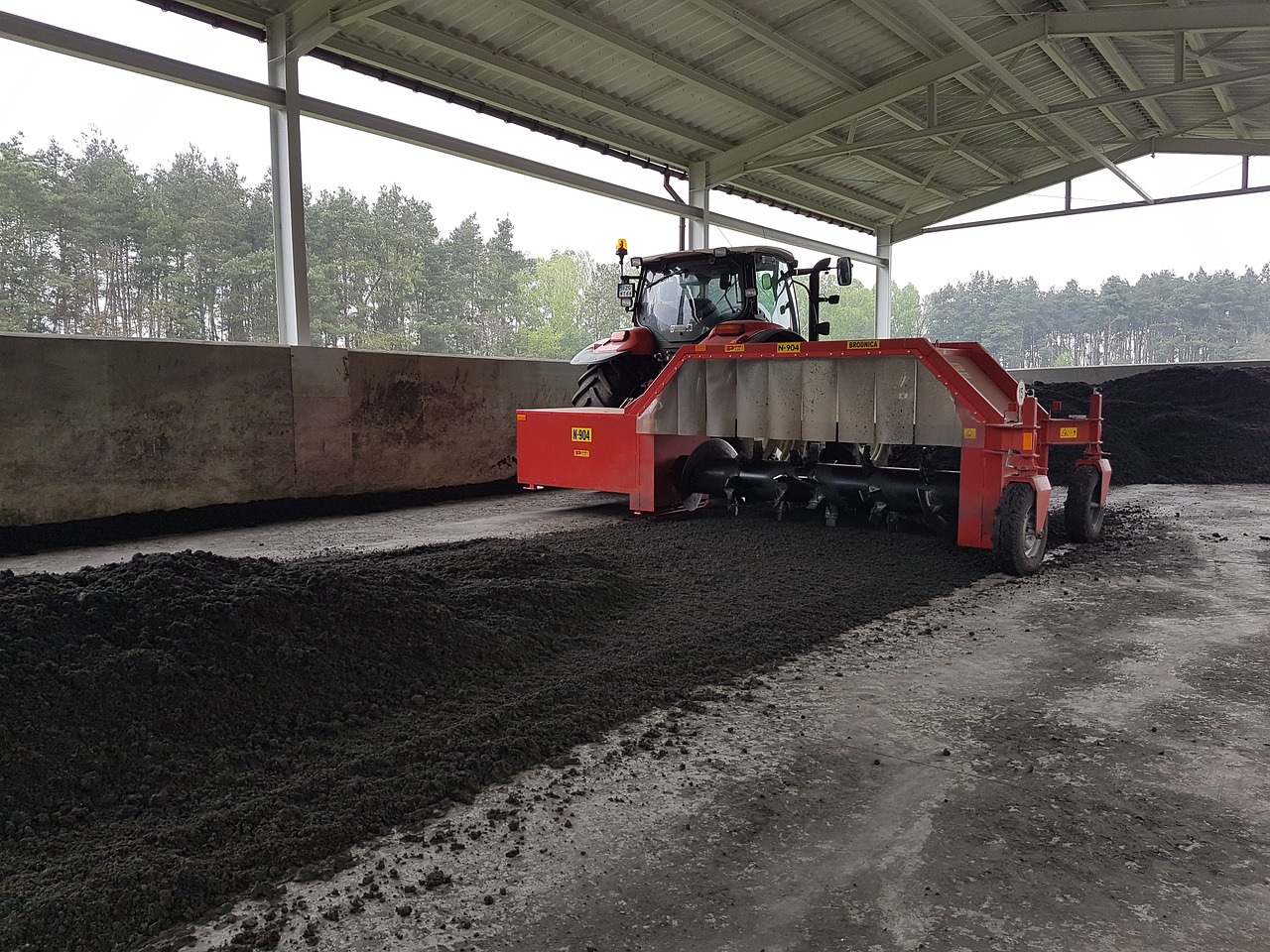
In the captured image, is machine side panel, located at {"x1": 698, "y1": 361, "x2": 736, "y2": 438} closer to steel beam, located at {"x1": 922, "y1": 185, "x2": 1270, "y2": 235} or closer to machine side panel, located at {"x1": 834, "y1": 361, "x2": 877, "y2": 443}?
machine side panel, located at {"x1": 834, "y1": 361, "x2": 877, "y2": 443}

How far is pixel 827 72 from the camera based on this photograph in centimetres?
1172

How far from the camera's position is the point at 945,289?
22.1 meters

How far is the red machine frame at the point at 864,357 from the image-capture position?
17.6 ft

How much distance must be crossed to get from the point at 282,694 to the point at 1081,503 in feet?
18.7

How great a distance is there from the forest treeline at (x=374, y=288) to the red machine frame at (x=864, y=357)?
13.4 feet

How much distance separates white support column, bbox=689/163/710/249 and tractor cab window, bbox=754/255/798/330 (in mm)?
5527

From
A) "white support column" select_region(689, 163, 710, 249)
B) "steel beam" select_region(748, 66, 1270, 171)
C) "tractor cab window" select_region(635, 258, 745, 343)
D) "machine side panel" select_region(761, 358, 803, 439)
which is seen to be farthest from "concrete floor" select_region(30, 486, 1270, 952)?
"white support column" select_region(689, 163, 710, 249)

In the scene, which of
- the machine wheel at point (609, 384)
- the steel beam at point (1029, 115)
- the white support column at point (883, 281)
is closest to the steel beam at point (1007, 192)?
the white support column at point (883, 281)

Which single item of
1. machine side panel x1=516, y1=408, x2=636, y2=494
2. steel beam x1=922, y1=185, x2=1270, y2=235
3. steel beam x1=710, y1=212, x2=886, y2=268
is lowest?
machine side panel x1=516, y1=408, x2=636, y2=494

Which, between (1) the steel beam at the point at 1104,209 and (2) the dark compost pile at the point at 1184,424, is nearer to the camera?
(2) the dark compost pile at the point at 1184,424

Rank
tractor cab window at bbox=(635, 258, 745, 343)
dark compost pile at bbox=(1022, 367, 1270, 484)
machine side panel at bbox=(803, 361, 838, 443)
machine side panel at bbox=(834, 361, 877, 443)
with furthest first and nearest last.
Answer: dark compost pile at bbox=(1022, 367, 1270, 484) < tractor cab window at bbox=(635, 258, 745, 343) < machine side panel at bbox=(803, 361, 838, 443) < machine side panel at bbox=(834, 361, 877, 443)

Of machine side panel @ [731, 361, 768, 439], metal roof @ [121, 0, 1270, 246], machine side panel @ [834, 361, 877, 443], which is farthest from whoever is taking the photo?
metal roof @ [121, 0, 1270, 246]

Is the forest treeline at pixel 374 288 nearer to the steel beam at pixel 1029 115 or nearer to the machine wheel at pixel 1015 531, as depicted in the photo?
the steel beam at pixel 1029 115

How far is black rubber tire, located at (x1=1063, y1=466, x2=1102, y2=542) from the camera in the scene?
20.2ft
